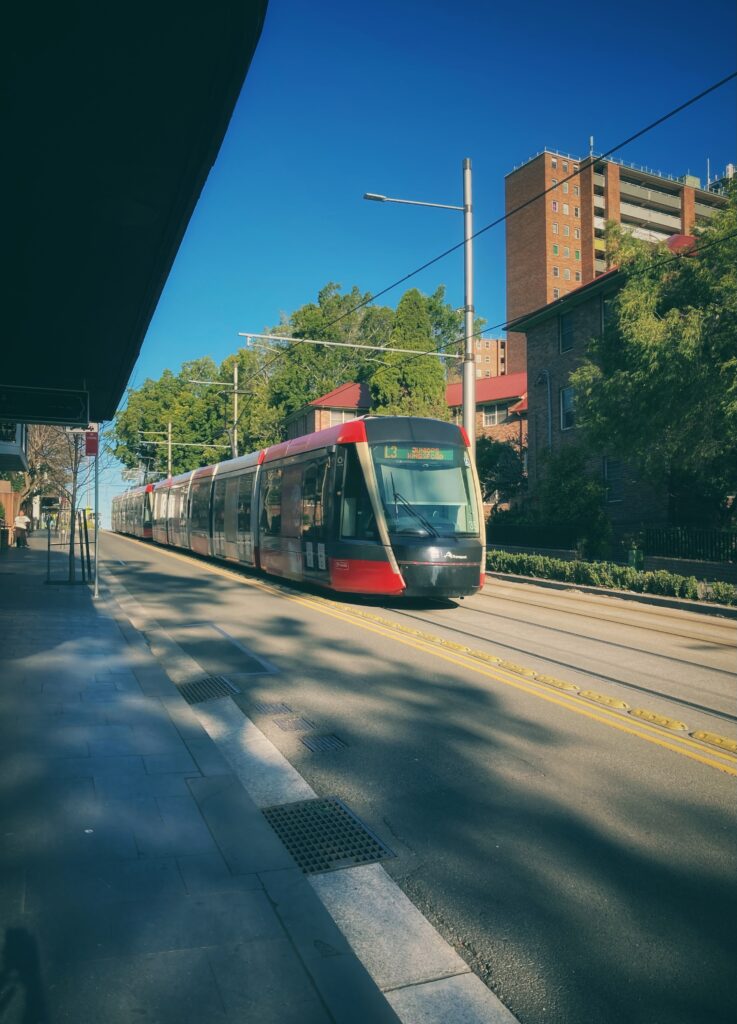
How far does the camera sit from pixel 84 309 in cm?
1022

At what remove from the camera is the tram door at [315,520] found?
14.5 meters

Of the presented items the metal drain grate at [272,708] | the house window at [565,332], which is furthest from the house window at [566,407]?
the metal drain grate at [272,708]

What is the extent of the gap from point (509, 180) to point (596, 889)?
293 ft

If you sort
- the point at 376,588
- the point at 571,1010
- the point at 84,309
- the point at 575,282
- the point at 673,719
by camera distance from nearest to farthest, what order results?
the point at 571,1010 < the point at 673,719 < the point at 84,309 < the point at 376,588 < the point at 575,282

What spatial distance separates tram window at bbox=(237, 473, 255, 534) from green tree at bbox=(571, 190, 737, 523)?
29.0 feet

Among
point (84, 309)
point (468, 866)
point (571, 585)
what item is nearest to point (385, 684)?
point (468, 866)

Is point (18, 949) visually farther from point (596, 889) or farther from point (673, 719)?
point (673, 719)

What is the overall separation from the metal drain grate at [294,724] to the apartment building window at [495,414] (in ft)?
160

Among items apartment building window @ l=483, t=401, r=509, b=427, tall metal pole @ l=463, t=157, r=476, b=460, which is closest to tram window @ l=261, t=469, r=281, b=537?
tall metal pole @ l=463, t=157, r=476, b=460

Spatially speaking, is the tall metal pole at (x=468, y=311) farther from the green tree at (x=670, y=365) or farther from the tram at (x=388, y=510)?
the tram at (x=388, y=510)

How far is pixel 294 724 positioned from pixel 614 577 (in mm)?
13473

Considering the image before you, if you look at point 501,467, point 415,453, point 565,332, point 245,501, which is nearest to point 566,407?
point 565,332

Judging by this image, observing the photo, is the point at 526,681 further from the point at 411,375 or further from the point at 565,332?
the point at 411,375

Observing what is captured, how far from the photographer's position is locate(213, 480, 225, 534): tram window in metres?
22.9
